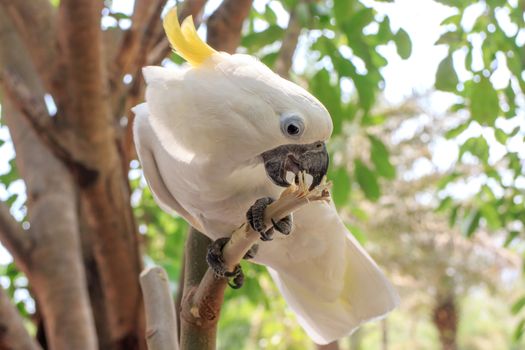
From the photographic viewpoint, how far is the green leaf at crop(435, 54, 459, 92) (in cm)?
156

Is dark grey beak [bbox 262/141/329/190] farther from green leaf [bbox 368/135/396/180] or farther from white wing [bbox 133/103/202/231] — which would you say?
green leaf [bbox 368/135/396/180]

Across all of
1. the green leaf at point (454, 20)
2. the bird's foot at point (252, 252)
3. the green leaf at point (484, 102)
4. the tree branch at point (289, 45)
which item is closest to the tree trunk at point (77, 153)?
the tree branch at point (289, 45)

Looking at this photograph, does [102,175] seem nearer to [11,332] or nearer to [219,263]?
[11,332]

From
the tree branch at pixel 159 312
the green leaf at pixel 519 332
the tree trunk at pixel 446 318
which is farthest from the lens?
the tree trunk at pixel 446 318

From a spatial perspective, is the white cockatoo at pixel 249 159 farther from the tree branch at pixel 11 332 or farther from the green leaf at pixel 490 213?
the green leaf at pixel 490 213

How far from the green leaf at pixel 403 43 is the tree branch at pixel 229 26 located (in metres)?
0.43

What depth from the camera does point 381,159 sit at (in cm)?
202

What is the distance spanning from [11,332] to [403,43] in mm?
1215

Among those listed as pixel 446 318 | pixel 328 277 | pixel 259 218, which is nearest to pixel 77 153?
pixel 328 277

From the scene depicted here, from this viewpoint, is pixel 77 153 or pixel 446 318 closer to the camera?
pixel 77 153

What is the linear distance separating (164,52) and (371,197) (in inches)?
28.7

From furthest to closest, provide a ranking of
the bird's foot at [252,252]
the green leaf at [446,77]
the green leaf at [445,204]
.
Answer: the green leaf at [445,204]
the green leaf at [446,77]
the bird's foot at [252,252]

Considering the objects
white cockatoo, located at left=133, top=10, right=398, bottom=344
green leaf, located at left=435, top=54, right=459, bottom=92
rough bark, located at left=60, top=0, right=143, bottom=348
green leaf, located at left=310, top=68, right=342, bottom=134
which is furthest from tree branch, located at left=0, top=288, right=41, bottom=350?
green leaf, located at left=435, top=54, right=459, bottom=92

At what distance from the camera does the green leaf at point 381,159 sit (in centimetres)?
201
